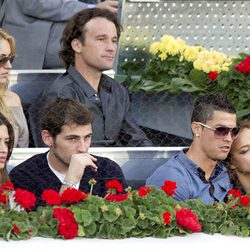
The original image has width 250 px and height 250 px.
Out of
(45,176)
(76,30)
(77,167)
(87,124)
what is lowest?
(45,176)

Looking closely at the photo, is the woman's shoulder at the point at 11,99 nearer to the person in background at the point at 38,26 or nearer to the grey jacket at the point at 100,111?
the grey jacket at the point at 100,111

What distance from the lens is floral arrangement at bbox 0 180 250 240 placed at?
4180 mm

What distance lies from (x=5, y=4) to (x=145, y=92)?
1.11 metres

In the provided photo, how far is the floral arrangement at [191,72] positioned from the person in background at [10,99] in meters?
1.05

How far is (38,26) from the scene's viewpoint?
285 inches

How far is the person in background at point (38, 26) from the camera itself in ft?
23.4

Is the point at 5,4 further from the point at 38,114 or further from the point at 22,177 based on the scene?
the point at 22,177

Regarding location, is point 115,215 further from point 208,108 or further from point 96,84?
point 96,84

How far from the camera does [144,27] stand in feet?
23.7

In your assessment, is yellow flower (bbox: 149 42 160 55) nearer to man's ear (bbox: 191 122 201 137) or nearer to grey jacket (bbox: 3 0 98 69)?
grey jacket (bbox: 3 0 98 69)

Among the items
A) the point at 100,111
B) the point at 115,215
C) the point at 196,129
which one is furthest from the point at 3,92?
the point at 115,215

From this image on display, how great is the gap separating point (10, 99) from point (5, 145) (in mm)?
902

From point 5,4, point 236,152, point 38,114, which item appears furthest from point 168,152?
point 5,4

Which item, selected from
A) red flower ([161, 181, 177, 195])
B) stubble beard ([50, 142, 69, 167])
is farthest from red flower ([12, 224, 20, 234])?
stubble beard ([50, 142, 69, 167])
